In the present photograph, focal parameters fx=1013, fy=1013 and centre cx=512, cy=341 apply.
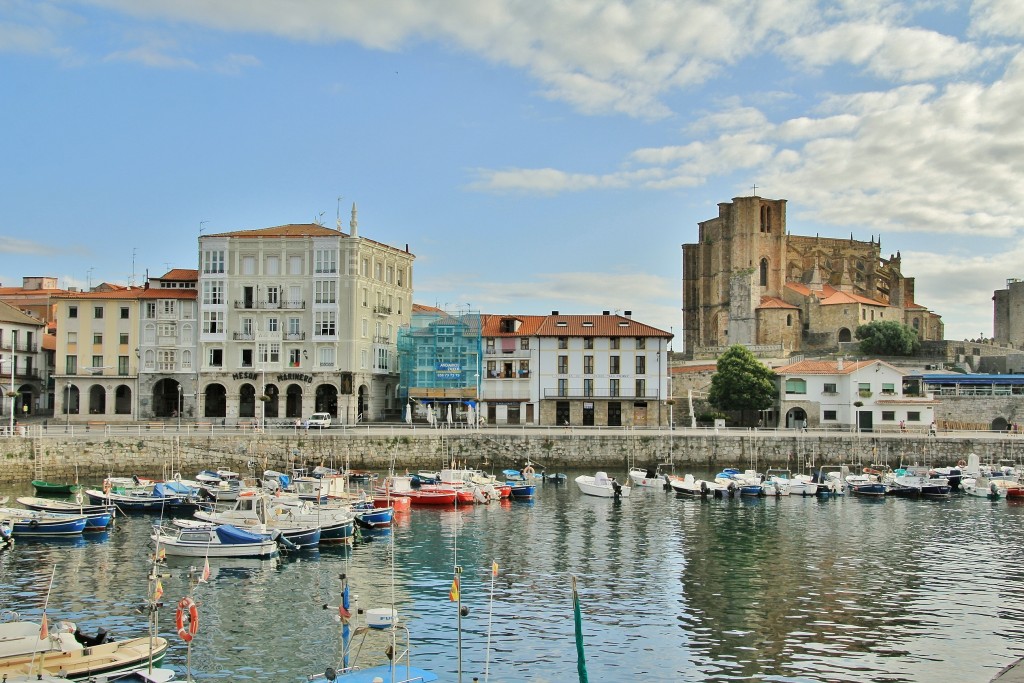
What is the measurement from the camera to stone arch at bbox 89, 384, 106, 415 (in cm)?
8269

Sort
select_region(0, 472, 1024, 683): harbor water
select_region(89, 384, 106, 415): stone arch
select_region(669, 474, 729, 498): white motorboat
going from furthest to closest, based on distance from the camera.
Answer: select_region(89, 384, 106, 415): stone arch
select_region(669, 474, 729, 498): white motorboat
select_region(0, 472, 1024, 683): harbor water

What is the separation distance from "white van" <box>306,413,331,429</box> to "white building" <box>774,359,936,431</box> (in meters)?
39.3

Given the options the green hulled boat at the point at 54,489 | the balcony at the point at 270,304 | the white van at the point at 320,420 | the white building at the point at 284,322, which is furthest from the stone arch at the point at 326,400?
the green hulled boat at the point at 54,489

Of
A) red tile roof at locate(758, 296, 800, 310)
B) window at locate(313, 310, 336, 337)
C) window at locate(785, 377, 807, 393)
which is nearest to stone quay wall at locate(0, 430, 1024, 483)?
window at locate(785, 377, 807, 393)

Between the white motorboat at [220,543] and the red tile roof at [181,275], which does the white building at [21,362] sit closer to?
the red tile roof at [181,275]

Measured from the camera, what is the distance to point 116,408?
274 ft

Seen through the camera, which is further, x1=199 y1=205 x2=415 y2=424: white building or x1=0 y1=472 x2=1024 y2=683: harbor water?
x1=199 y1=205 x2=415 y2=424: white building

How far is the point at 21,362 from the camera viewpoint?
89.6m

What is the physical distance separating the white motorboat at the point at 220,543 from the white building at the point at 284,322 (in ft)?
138

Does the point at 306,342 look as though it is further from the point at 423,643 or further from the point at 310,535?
the point at 423,643

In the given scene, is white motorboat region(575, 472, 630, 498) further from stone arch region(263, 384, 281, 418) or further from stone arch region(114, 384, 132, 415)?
stone arch region(114, 384, 132, 415)

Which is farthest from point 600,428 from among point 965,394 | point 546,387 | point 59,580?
point 59,580

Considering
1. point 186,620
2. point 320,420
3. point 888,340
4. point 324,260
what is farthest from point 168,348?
point 888,340

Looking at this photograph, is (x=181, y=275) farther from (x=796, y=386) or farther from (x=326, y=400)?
(x=796, y=386)
